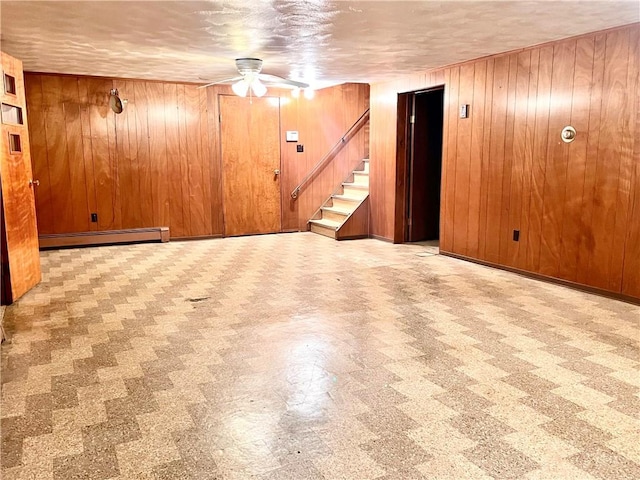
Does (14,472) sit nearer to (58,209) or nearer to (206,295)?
(206,295)

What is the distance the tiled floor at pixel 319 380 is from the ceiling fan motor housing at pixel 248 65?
7.65ft

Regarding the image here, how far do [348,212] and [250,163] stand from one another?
5.75 ft

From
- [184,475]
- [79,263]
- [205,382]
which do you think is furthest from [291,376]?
[79,263]

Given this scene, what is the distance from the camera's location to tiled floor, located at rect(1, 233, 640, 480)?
198 cm

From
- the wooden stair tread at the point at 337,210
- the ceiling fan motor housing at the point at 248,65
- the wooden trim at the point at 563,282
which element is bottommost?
the wooden trim at the point at 563,282

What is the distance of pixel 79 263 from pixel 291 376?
4.04m

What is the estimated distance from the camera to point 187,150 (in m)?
7.15

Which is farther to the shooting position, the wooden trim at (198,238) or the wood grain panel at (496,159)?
the wooden trim at (198,238)

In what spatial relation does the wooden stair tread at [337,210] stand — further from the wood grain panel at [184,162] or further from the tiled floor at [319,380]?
the tiled floor at [319,380]

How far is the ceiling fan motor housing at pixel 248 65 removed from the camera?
5073 mm

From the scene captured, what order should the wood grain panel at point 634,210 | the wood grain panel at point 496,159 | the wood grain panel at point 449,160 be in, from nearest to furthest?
the wood grain panel at point 634,210, the wood grain panel at point 496,159, the wood grain panel at point 449,160

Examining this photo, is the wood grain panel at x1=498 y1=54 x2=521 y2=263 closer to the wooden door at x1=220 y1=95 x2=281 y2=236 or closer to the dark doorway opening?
the dark doorway opening

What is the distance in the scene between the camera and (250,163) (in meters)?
7.61

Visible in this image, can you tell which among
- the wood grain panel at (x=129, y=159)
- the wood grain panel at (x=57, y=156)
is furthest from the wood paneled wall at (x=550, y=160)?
the wood grain panel at (x=57, y=156)
